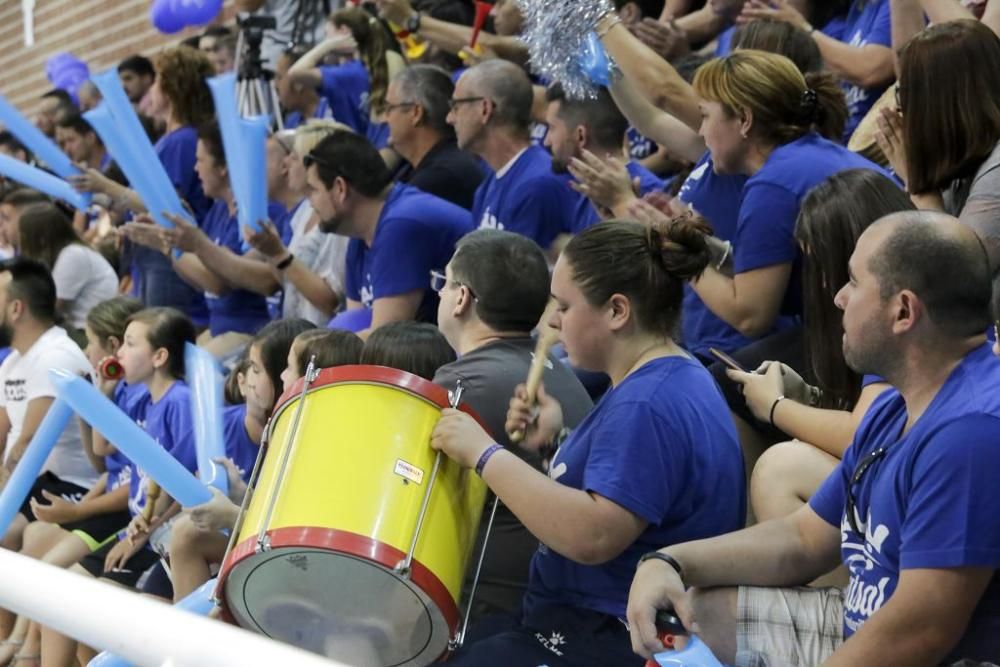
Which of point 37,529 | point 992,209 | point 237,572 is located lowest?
point 37,529

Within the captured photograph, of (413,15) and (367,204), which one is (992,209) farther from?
(413,15)

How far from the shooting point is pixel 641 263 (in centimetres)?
253

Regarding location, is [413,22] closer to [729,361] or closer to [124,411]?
[124,411]

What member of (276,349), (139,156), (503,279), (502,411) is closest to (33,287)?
(139,156)

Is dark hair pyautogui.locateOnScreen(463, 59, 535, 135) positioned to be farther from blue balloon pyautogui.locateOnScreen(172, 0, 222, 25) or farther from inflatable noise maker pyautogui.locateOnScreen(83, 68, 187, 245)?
blue balloon pyautogui.locateOnScreen(172, 0, 222, 25)

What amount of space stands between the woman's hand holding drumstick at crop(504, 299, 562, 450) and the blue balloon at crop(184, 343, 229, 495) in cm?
79

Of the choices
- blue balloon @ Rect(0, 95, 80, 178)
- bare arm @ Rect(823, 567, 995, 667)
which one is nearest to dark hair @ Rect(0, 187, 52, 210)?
blue balloon @ Rect(0, 95, 80, 178)

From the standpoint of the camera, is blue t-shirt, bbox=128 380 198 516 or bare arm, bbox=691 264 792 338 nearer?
bare arm, bbox=691 264 792 338

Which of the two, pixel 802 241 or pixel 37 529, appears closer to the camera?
pixel 802 241

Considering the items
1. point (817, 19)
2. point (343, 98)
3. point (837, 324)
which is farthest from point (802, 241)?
point (343, 98)

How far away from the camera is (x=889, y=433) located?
2062 millimetres

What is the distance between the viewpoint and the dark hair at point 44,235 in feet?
19.9

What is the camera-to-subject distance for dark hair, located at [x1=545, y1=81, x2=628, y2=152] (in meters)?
4.08

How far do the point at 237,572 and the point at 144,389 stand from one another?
221 centimetres
